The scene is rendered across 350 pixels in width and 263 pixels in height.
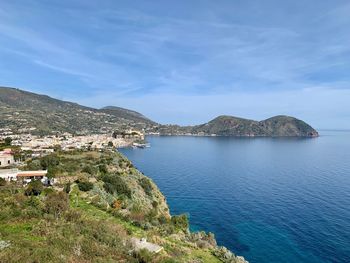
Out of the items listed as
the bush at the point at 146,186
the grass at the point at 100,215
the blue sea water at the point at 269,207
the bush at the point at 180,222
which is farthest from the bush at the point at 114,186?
the blue sea water at the point at 269,207

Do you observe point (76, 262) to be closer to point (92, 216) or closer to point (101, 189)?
point (92, 216)

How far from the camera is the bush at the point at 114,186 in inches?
1679

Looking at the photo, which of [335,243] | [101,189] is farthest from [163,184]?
[335,243]

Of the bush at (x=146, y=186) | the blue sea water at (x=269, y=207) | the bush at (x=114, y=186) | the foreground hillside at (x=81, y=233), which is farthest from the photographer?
the bush at (x=146, y=186)

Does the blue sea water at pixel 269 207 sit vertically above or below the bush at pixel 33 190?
below

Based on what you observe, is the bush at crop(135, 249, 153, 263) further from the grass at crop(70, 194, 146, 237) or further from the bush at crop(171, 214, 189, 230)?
the bush at crop(171, 214, 189, 230)

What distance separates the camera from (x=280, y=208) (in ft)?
185

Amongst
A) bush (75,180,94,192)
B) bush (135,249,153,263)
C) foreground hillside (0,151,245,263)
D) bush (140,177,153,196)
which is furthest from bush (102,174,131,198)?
bush (135,249,153,263)

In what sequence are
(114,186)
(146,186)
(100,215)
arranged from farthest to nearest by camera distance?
1. (146,186)
2. (114,186)
3. (100,215)

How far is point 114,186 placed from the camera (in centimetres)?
4384

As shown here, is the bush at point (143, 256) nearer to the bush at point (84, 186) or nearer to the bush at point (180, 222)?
the bush at point (180, 222)

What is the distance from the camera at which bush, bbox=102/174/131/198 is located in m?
42.7

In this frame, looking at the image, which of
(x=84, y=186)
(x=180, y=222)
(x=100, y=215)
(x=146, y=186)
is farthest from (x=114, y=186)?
(x=100, y=215)

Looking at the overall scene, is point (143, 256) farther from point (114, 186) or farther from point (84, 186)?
point (114, 186)
